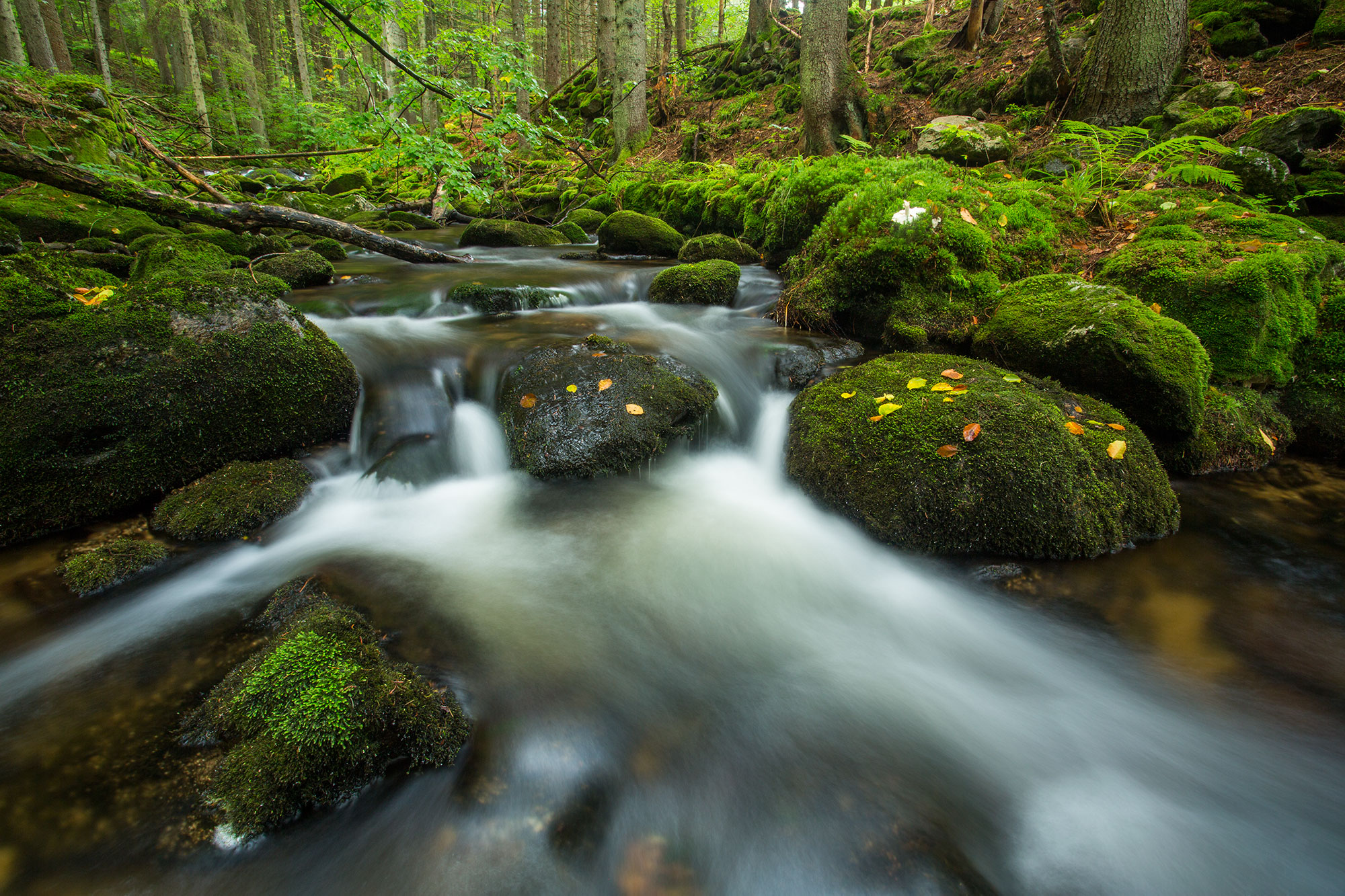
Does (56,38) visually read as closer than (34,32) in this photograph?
No

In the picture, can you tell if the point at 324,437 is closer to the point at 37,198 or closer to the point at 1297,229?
the point at 37,198

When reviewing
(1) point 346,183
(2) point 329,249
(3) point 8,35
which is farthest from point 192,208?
(1) point 346,183

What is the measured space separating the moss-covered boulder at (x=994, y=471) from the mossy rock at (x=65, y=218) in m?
8.25

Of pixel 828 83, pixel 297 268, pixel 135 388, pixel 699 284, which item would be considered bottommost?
pixel 135 388

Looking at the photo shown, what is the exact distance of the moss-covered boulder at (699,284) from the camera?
674 cm

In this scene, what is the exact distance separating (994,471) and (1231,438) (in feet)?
8.33

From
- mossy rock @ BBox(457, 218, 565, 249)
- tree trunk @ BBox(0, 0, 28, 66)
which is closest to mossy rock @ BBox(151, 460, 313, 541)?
mossy rock @ BBox(457, 218, 565, 249)

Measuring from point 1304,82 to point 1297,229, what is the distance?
3871 millimetres

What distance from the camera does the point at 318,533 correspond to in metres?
3.49

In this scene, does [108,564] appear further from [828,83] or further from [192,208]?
[828,83]

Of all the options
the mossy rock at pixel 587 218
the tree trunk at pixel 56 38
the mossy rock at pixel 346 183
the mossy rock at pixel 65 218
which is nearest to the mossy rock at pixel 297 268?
the mossy rock at pixel 65 218

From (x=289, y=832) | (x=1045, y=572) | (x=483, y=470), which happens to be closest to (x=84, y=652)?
(x=289, y=832)

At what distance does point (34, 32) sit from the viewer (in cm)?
1412

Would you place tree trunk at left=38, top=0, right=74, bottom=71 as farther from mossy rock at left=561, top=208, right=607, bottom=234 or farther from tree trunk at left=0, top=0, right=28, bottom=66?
mossy rock at left=561, top=208, right=607, bottom=234
